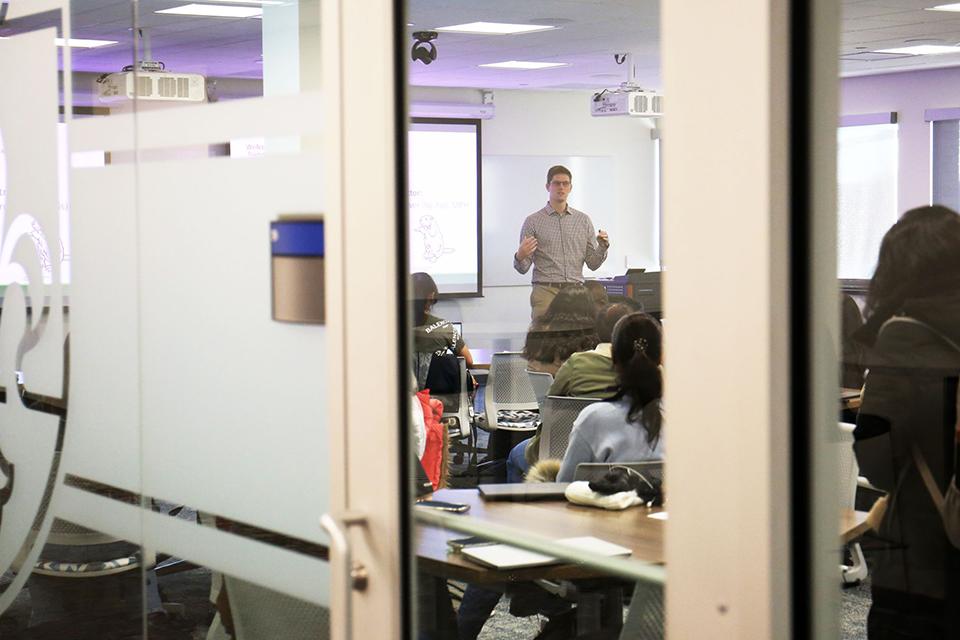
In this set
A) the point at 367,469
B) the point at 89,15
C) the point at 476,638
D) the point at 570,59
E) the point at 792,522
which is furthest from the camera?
the point at 570,59

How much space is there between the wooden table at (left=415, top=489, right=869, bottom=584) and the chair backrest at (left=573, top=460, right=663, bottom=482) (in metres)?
0.99

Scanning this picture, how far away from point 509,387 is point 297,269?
4723mm

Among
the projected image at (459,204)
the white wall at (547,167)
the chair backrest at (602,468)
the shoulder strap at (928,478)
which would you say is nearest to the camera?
the shoulder strap at (928,478)

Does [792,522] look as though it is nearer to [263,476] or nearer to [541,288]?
[263,476]

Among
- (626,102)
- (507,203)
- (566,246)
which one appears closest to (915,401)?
(566,246)

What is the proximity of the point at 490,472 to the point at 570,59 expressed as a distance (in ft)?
25.5

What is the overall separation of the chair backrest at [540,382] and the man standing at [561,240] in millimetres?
2801

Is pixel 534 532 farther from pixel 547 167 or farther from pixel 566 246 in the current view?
pixel 547 167

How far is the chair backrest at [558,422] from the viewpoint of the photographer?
15.4ft

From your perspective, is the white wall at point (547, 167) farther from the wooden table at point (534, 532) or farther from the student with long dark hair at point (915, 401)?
the wooden table at point (534, 532)

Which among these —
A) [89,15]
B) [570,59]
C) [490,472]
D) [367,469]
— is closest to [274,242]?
[367,469]

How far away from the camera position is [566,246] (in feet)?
31.1

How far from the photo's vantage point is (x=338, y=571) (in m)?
1.79

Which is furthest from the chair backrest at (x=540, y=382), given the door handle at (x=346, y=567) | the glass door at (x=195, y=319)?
the door handle at (x=346, y=567)
